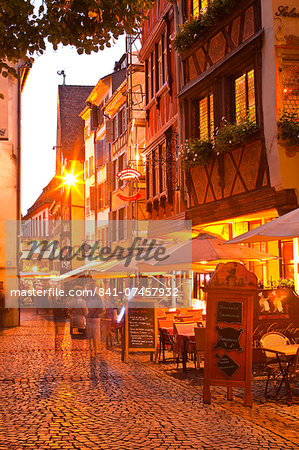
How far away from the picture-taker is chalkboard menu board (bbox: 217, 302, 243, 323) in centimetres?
933

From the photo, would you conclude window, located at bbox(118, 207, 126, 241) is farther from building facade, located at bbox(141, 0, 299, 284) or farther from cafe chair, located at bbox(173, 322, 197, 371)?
cafe chair, located at bbox(173, 322, 197, 371)

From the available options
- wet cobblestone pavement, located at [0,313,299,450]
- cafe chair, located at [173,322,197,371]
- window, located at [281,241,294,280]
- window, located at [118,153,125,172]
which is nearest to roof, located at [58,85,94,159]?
window, located at [118,153,125,172]

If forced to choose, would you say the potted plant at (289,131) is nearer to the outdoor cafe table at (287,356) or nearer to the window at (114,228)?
the outdoor cafe table at (287,356)

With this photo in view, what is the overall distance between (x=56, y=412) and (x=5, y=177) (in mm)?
21414

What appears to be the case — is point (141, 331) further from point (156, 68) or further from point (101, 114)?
point (101, 114)

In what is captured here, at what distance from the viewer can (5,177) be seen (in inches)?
1147

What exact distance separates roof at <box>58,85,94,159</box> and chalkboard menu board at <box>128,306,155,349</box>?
143 feet

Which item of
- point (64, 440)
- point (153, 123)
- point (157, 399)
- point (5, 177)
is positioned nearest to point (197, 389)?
point (157, 399)

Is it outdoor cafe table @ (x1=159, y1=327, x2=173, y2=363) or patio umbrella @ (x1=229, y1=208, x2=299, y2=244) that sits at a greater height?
patio umbrella @ (x1=229, y1=208, x2=299, y2=244)

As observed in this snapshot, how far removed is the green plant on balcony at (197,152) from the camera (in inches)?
682

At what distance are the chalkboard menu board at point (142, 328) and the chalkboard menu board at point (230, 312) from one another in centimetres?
506

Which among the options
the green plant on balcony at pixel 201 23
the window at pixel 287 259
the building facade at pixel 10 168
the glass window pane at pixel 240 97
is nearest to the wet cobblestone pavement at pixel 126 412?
the window at pixel 287 259

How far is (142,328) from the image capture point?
14375 mm

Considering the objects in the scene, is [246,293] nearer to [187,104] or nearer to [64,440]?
[64,440]
